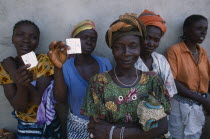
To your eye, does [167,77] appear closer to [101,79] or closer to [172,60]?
[172,60]

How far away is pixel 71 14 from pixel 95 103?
162 centimetres

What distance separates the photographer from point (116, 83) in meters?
1.98

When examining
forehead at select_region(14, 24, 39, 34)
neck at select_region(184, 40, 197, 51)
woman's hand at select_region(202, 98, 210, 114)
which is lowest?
woman's hand at select_region(202, 98, 210, 114)

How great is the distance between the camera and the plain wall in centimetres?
Answer: 294

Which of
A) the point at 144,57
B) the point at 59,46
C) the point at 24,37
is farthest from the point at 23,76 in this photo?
the point at 144,57

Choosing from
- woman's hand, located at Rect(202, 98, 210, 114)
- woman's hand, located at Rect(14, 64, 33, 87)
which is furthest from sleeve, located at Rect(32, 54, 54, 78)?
woman's hand, located at Rect(202, 98, 210, 114)

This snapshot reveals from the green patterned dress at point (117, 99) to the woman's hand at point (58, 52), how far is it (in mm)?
399

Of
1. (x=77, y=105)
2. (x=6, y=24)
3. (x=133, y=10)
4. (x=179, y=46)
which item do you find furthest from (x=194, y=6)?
(x=6, y=24)

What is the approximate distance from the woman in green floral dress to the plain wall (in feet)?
3.94

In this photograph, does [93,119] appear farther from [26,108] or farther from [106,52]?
[106,52]

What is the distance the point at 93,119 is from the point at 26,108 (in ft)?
3.84

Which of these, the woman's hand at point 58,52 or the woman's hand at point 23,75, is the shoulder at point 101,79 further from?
the woman's hand at point 23,75

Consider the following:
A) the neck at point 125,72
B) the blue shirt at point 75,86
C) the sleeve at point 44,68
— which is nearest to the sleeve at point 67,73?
the blue shirt at point 75,86

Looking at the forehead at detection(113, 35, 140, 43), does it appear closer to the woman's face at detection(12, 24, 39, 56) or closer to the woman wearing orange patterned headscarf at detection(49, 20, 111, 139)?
the woman wearing orange patterned headscarf at detection(49, 20, 111, 139)
